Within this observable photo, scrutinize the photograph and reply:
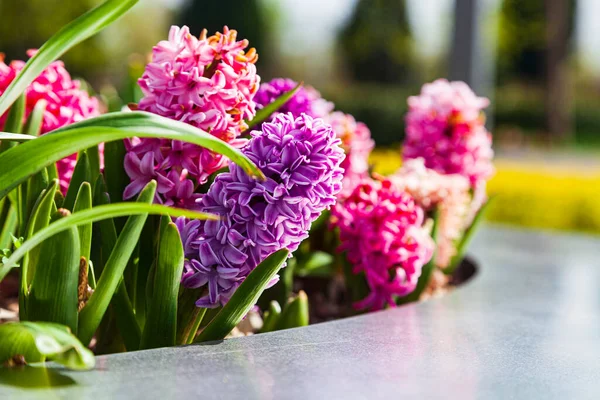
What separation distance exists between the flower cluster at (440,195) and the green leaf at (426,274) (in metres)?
0.03

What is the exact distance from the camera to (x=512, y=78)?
23.8 m

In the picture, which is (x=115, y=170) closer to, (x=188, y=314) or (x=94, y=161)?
(x=94, y=161)

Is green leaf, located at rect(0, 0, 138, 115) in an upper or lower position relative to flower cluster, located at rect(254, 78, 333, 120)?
upper

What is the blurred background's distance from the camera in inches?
715

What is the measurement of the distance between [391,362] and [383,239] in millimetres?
512

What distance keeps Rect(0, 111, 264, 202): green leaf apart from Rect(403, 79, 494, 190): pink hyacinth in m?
1.18

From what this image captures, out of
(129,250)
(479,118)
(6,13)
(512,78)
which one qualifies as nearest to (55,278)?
(129,250)

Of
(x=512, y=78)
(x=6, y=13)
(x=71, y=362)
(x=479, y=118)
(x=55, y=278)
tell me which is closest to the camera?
(x=71, y=362)

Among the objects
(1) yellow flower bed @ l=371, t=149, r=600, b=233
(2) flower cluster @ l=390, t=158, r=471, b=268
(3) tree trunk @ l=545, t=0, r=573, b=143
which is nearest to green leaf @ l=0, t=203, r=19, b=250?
(2) flower cluster @ l=390, t=158, r=471, b=268

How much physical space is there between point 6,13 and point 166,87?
51.7 feet

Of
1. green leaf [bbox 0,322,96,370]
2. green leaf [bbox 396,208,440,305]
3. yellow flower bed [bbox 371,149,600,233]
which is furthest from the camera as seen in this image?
yellow flower bed [bbox 371,149,600,233]

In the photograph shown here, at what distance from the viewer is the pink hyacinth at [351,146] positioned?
179 centimetres

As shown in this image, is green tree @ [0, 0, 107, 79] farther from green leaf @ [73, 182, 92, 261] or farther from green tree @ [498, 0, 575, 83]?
green leaf @ [73, 182, 92, 261]

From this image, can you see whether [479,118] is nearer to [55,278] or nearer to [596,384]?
[596,384]
